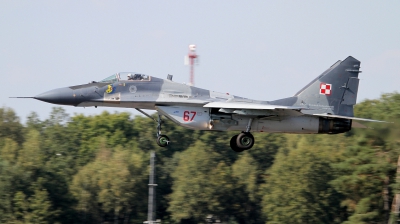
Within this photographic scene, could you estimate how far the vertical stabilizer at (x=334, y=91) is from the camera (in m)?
25.1

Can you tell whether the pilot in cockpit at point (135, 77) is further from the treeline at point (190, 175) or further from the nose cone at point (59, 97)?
the treeline at point (190, 175)

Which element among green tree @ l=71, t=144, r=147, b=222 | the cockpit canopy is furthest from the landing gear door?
green tree @ l=71, t=144, r=147, b=222

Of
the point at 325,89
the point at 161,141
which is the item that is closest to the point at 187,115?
the point at 161,141

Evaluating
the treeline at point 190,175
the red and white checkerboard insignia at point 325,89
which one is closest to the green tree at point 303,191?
the treeline at point 190,175

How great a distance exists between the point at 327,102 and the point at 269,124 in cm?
248

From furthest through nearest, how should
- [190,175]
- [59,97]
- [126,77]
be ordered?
[190,175] < [126,77] < [59,97]

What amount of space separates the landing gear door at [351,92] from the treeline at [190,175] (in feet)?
62.6

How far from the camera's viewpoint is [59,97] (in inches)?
907

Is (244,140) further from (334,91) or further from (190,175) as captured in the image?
(190,175)

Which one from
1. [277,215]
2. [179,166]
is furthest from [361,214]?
[179,166]

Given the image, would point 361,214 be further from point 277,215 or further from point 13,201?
point 13,201

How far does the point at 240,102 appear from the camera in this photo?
24062mm

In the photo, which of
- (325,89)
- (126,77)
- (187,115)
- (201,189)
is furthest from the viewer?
(201,189)

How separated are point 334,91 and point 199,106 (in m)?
5.03
